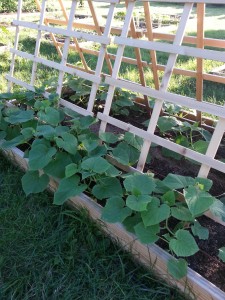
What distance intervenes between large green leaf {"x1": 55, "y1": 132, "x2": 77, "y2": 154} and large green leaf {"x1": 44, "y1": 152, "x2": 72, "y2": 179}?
0.07 m

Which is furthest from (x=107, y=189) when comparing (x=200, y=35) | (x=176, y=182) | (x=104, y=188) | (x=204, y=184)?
(x=200, y=35)

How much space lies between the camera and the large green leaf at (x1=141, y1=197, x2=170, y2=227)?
4.95ft

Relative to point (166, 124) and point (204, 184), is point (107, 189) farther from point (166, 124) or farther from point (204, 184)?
point (166, 124)

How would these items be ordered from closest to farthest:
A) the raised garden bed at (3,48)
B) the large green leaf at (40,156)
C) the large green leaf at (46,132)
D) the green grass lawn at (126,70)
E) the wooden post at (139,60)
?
the large green leaf at (40,156) → the large green leaf at (46,132) → the wooden post at (139,60) → the green grass lawn at (126,70) → the raised garden bed at (3,48)

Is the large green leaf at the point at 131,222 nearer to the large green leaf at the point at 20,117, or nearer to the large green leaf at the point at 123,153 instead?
the large green leaf at the point at 123,153

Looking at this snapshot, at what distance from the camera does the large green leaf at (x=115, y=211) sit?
1620 mm

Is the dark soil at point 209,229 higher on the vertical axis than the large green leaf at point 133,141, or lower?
lower

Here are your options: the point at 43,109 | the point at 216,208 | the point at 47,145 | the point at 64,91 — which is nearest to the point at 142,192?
the point at 216,208

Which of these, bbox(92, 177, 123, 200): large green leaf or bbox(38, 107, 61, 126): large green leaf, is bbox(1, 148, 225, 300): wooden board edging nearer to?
bbox(92, 177, 123, 200): large green leaf

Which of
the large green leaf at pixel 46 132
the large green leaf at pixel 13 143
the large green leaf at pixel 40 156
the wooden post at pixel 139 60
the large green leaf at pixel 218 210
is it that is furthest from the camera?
the wooden post at pixel 139 60

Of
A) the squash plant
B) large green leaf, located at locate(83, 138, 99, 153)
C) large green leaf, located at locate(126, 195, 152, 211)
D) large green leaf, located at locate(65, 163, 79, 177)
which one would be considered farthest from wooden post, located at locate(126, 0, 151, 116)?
large green leaf, located at locate(126, 195, 152, 211)

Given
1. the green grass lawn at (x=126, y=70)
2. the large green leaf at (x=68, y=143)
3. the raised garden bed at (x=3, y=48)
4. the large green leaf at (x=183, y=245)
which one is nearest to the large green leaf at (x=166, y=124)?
the large green leaf at (x=68, y=143)

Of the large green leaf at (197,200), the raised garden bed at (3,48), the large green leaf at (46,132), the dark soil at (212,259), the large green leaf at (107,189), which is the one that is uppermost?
the large green leaf at (197,200)

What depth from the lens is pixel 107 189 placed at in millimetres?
1819
